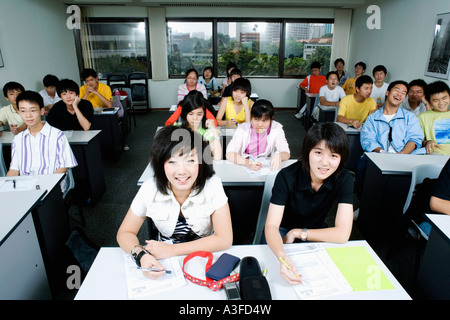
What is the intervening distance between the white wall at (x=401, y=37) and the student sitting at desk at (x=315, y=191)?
12.9 ft

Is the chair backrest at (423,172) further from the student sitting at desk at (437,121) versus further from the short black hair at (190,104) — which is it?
the short black hair at (190,104)

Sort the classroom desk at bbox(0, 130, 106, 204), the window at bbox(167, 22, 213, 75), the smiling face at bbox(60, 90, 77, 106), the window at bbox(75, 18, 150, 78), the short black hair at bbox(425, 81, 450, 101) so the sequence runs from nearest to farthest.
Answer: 1. the short black hair at bbox(425, 81, 450, 101)
2. the classroom desk at bbox(0, 130, 106, 204)
3. the smiling face at bbox(60, 90, 77, 106)
4. the window at bbox(75, 18, 150, 78)
5. the window at bbox(167, 22, 213, 75)

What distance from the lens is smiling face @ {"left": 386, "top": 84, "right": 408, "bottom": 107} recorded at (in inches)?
115

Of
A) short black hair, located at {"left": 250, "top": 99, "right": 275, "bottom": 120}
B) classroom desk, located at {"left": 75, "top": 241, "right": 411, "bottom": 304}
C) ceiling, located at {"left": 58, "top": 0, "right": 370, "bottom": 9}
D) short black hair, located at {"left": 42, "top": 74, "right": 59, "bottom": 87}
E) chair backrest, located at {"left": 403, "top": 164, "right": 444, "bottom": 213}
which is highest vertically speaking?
ceiling, located at {"left": 58, "top": 0, "right": 370, "bottom": 9}

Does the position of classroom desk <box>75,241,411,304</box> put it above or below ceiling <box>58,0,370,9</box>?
below

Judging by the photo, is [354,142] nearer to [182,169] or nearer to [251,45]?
[182,169]

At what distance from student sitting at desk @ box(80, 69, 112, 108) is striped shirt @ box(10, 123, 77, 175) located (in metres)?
2.27

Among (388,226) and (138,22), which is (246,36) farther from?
(388,226)

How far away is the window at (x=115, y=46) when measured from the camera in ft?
23.1

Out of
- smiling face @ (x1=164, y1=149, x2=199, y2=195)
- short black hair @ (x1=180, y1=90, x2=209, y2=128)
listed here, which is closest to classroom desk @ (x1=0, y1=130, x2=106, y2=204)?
short black hair @ (x1=180, y1=90, x2=209, y2=128)

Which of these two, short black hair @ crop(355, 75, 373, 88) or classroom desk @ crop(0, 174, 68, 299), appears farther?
short black hair @ crop(355, 75, 373, 88)

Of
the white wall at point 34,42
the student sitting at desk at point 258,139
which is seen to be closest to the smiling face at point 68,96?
the white wall at point 34,42

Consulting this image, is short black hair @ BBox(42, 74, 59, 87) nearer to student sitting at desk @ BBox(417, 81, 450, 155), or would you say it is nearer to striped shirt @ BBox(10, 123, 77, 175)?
striped shirt @ BBox(10, 123, 77, 175)

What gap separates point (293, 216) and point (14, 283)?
151 cm
